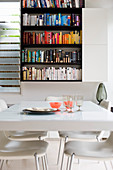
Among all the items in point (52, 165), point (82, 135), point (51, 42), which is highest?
point (51, 42)

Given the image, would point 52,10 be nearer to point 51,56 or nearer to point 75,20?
point 75,20

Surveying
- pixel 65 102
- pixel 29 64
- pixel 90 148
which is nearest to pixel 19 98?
pixel 29 64

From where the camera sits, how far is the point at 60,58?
464 cm

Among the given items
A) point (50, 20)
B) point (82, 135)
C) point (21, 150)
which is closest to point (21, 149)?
point (21, 150)

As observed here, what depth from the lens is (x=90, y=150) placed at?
Answer: 2.15 m

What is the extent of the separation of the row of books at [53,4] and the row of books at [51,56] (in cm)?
78

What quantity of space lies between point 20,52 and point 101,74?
1433mm

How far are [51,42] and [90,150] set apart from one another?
281cm

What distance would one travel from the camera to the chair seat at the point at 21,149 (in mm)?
1984

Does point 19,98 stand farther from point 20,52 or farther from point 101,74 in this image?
point 101,74

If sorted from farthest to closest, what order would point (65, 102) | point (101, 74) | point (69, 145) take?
point (101, 74)
point (65, 102)
point (69, 145)

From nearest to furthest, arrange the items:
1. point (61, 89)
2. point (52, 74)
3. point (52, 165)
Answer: point (52, 165) < point (52, 74) < point (61, 89)

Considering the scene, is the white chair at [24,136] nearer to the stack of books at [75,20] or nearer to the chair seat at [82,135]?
the chair seat at [82,135]

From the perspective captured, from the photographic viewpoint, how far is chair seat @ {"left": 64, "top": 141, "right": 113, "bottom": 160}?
6.50ft
